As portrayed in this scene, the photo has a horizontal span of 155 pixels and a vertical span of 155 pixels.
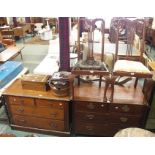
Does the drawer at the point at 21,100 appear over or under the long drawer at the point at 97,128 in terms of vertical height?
over

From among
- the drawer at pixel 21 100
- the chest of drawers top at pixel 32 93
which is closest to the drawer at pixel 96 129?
the chest of drawers top at pixel 32 93

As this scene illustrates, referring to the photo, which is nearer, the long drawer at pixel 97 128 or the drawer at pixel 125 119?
the drawer at pixel 125 119

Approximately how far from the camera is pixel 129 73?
7.54 feet

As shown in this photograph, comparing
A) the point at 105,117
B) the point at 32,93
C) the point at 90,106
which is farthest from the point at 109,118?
the point at 32,93

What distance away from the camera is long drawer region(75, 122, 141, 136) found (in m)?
2.58

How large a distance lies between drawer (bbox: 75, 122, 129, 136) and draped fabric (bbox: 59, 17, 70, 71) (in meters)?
0.89

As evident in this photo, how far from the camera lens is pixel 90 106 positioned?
97.6 inches

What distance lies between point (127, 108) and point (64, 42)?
125cm

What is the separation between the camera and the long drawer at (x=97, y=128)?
2584 millimetres

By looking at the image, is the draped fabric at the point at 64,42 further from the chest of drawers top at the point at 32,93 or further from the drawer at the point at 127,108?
the drawer at the point at 127,108

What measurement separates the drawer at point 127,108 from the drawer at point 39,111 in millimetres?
704

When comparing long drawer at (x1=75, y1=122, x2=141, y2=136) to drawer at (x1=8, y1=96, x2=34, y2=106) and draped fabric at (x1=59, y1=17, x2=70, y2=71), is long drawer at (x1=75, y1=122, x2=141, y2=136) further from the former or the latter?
draped fabric at (x1=59, y1=17, x2=70, y2=71)
